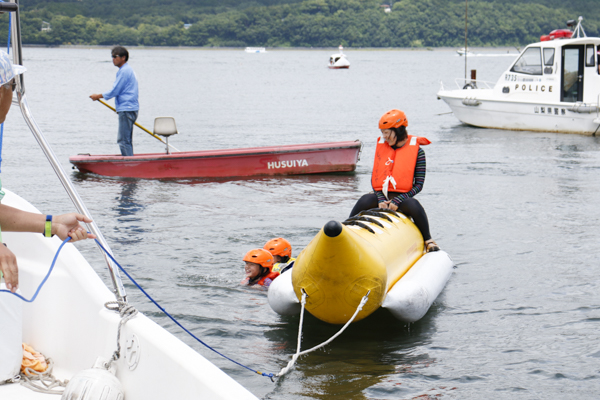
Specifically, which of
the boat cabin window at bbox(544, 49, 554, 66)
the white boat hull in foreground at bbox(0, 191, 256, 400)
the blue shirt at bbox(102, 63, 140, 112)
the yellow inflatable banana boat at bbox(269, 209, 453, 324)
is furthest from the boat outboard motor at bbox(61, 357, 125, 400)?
the boat cabin window at bbox(544, 49, 554, 66)

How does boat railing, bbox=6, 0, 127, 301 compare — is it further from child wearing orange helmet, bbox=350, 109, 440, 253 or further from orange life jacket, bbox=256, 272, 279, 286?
child wearing orange helmet, bbox=350, 109, 440, 253

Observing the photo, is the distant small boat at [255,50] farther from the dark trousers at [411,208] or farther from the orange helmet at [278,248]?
the dark trousers at [411,208]

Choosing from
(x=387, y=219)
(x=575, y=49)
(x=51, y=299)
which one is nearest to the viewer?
(x=51, y=299)

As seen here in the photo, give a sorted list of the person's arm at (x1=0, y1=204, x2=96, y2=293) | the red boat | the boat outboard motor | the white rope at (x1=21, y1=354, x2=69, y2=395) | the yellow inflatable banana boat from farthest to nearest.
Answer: the red boat
the yellow inflatable banana boat
the white rope at (x1=21, y1=354, x2=69, y2=395)
the boat outboard motor
the person's arm at (x1=0, y1=204, x2=96, y2=293)

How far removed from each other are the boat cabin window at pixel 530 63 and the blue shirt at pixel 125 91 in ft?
39.4

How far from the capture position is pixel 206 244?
8930 millimetres

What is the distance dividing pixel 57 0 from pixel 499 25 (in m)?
92.3

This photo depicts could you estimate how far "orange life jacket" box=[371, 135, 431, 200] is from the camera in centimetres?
710

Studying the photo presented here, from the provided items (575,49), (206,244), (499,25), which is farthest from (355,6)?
(206,244)

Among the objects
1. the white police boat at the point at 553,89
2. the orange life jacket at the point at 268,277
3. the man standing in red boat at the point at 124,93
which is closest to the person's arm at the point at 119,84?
the man standing in red boat at the point at 124,93

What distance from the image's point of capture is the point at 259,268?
7.05 m

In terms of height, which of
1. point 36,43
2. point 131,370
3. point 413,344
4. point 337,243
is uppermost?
point 36,43

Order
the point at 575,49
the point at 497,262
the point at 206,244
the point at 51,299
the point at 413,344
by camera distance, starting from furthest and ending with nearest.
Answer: the point at 575,49 < the point at 206,244 < the point at 497,262 < the point at 413,344 < the point at 51,299

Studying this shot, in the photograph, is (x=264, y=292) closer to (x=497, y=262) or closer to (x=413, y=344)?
(x=413, y=344)
